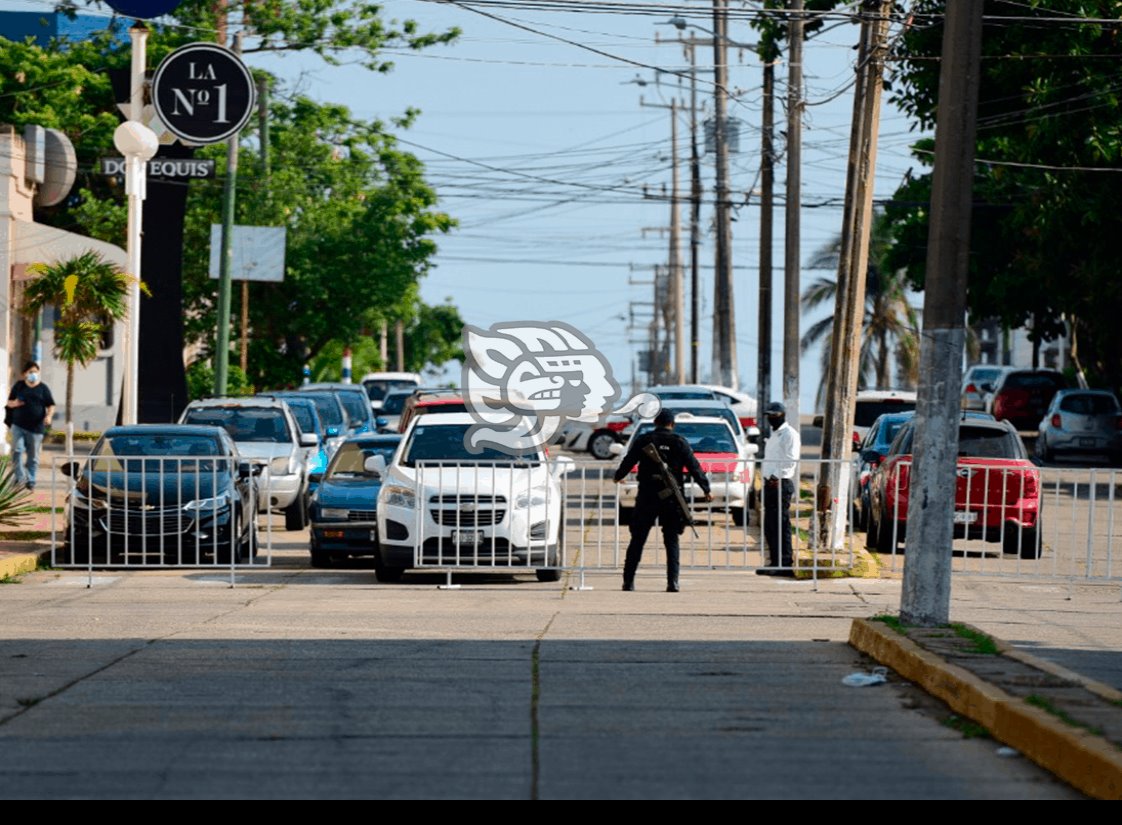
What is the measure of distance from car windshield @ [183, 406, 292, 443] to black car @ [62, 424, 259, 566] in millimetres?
6247

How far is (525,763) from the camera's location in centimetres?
851

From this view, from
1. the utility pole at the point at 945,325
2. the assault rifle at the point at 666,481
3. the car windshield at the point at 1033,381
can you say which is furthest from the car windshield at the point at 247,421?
the car windshield at the point at 1033,381

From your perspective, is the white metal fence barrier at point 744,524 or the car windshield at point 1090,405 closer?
the white metal fence barrier at point 744,524

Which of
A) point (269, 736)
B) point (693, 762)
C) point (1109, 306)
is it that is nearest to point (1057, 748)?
point (693, 762)

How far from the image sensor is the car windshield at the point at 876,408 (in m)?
31.9

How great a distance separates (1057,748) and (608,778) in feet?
6.85

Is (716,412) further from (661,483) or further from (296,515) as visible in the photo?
(661,483)

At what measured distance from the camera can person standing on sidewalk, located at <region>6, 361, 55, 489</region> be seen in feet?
90.2

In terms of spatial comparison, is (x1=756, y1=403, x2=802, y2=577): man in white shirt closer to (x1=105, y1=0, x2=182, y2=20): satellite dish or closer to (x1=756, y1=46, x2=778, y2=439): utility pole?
(x1=756, y1=46, x2=778, y2=439): utility pole

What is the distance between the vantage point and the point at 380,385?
54.2m

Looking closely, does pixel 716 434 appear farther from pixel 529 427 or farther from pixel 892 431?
pixel 529 427

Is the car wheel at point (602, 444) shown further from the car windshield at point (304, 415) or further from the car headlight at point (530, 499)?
the car headlight at point (530, 499)

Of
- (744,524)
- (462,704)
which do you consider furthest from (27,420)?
(462,704)

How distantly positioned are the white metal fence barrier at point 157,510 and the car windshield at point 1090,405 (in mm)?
28026
